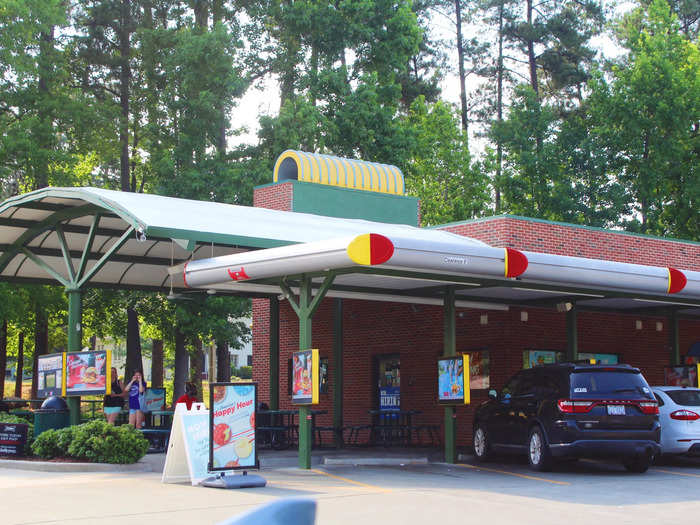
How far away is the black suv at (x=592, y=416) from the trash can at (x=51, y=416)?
28.7ft

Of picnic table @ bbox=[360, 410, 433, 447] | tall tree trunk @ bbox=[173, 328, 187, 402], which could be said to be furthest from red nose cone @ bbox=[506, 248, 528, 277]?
tall tree trunk @ bbox=[173, 328, 187, 402]

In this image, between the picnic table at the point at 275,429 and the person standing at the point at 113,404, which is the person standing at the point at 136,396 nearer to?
the person standing at the point at 113,404

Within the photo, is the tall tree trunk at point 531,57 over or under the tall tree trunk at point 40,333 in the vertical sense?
over

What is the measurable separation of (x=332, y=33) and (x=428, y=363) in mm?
22429

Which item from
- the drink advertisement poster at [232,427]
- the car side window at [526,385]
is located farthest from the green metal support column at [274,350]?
the drink advertisement poster at [232,427]

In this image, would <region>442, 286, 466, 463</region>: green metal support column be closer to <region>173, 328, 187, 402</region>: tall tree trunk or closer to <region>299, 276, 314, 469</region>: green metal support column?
<region>299, 276, 314, 469</region>: green metal support column

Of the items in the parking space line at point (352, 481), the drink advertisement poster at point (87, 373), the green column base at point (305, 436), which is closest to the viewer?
the parking space line at point (352, 481)

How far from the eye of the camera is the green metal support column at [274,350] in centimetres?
2267

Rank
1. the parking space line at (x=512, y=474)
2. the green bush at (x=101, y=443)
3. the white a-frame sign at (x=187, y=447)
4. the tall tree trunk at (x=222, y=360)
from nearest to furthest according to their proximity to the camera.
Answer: the white a-frame sign at (x=187, y=447), the parking space line at (x=512, y=474), the green bush at (x=101, y=443), the tall tree trunk at (x=222, y=360)

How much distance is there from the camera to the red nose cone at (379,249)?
14203mm

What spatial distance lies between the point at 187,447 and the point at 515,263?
6087 mm

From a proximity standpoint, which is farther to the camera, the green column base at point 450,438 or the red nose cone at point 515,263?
the green column base at point 450,438

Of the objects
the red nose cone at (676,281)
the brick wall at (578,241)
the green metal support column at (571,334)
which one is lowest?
the green metal support column at (571,334)

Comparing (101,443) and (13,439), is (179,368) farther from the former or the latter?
(101,443)
